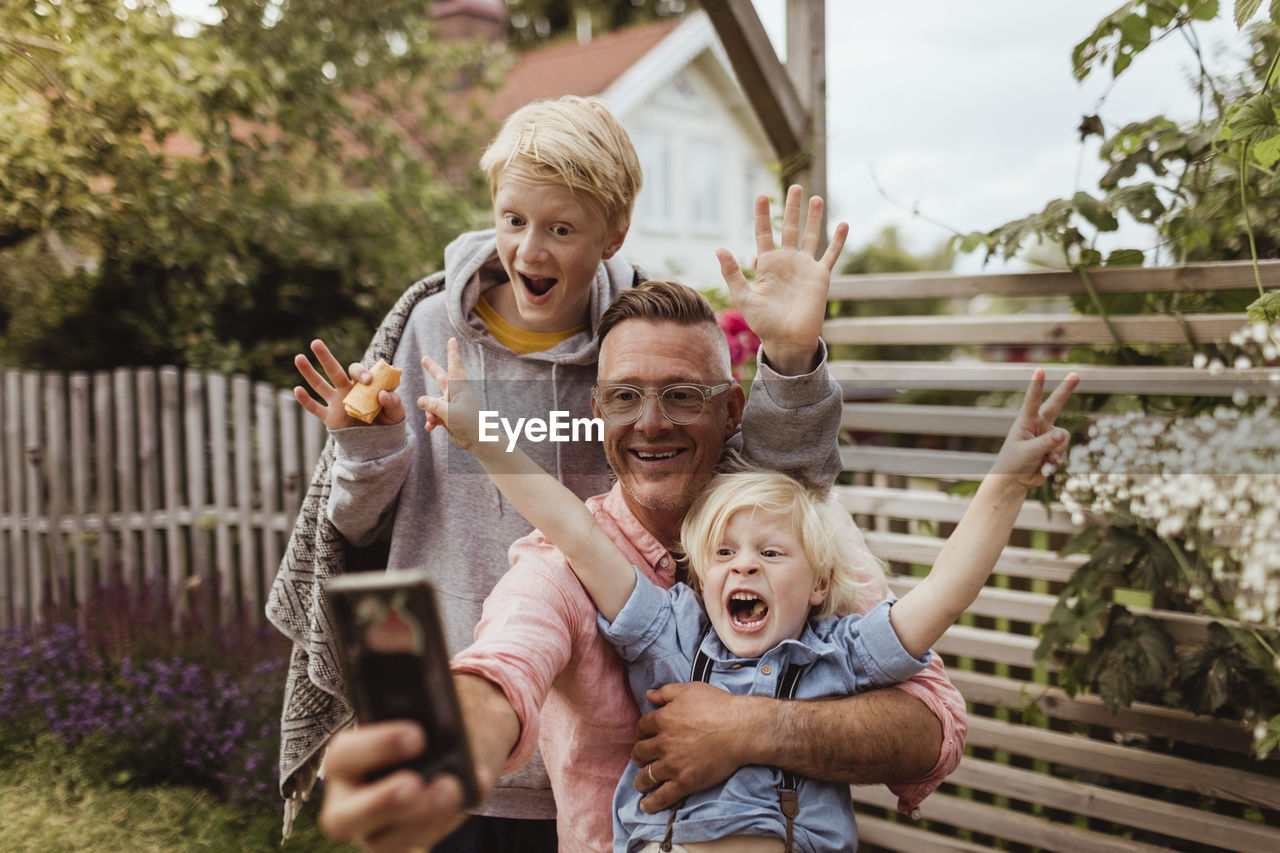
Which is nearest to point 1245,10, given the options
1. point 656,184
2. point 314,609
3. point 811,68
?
point 811,68

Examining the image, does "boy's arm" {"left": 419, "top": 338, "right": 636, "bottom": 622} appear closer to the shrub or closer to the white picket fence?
the shrub

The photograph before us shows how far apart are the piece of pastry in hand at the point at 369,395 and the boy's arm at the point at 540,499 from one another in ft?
0.67

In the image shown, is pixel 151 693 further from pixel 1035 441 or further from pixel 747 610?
pixel 1035 441

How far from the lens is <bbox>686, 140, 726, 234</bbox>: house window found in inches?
573

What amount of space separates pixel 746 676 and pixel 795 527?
269mm

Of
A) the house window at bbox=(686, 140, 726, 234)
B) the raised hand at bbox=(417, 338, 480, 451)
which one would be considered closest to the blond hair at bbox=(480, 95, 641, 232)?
the raised hand at bbox=(417, 338, 480, 451)

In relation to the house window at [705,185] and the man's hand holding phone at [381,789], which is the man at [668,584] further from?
the house window at [705,185]

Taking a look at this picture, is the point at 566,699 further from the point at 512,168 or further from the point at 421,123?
the point at 421,123

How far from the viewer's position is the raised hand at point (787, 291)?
5.15 ft

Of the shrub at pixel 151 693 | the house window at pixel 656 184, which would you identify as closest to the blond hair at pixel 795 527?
the shrub at pixel 151 693

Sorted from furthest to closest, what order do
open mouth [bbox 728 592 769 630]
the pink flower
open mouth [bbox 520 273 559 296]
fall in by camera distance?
the pink flower → open mouth [bbox 520 273 559 296] → open mouth [bbox 728 592 769 630]

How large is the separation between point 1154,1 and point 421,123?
737cm

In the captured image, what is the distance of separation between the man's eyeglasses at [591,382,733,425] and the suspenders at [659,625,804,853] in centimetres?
39

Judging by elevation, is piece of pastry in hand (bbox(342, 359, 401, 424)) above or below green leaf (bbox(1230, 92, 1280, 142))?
below
